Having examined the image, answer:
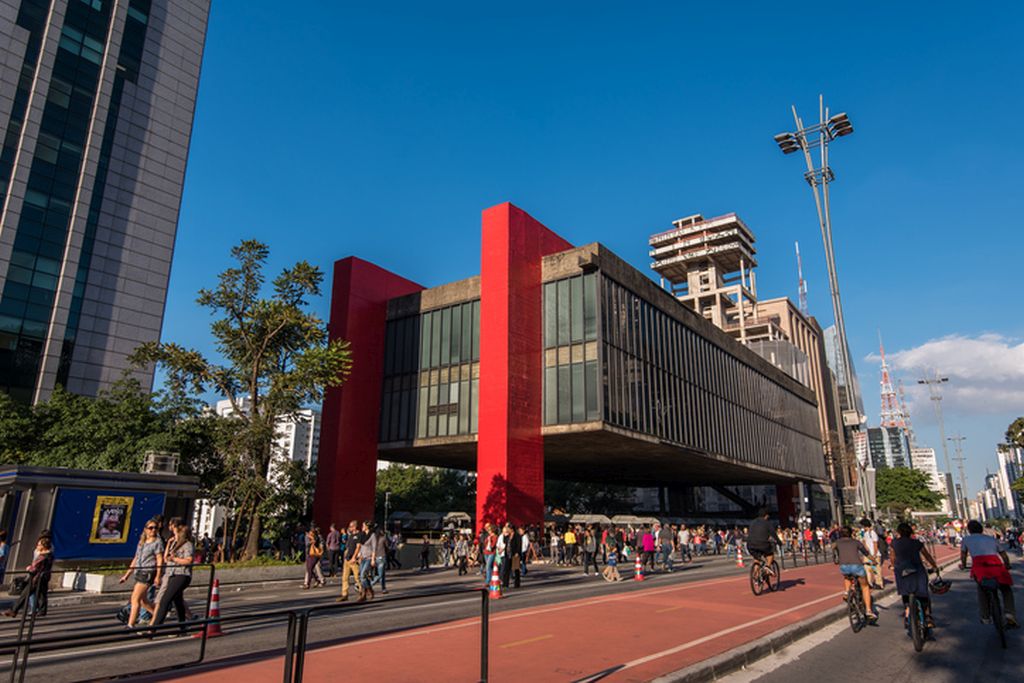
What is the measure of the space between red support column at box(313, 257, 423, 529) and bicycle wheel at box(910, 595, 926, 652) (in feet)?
100

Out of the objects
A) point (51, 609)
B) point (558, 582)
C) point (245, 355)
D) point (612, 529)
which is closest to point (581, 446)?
point (612, 529)

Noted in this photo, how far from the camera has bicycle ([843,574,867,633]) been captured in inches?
406

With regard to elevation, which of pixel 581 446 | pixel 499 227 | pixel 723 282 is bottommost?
pixel 581 446

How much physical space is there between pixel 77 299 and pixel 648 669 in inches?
2370

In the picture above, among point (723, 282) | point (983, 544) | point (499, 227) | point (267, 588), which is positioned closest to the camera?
point (983, 544)

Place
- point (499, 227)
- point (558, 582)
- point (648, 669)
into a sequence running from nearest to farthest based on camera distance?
point (648, 669)
point (558, 582)
point (499, 227)

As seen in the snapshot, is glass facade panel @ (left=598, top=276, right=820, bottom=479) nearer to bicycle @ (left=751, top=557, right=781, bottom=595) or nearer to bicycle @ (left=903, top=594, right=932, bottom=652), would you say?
bicycle @ (left=751, top=557, right=781, bottom=595)

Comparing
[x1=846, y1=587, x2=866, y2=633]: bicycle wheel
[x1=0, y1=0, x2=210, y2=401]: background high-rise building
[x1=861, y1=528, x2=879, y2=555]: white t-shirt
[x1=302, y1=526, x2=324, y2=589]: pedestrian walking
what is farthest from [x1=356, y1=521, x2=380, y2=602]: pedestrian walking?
[x1=0, y1=0, x2=210, y2=401]: background high-rise building

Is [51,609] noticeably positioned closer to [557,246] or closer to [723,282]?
[557,246]

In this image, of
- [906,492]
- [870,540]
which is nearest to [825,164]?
[870,540]

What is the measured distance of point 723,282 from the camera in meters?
130

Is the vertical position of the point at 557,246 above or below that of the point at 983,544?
above

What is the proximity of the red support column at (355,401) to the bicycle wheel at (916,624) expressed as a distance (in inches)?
1205

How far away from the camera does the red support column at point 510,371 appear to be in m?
31.2
